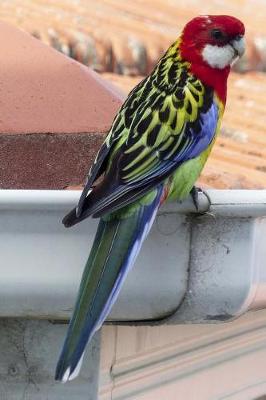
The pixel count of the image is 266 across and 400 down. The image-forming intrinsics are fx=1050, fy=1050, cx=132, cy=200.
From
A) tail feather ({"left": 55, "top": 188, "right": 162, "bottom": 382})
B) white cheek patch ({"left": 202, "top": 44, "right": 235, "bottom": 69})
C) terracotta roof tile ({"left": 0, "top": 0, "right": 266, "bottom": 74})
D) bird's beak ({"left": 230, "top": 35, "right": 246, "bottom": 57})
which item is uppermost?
bird's beak ({"left": 230, "top": 35, "right": 246, "bottom": 57})

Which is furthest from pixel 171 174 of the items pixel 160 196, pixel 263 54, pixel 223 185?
pixel 263 54

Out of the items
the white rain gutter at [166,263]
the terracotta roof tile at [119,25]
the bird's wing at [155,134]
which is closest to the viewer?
the white rain gutter at [166,263]

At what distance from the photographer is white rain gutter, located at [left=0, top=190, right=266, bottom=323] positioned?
1.53m

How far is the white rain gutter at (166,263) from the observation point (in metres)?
1.53

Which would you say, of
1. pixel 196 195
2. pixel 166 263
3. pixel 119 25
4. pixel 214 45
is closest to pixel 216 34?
pixel 214 45

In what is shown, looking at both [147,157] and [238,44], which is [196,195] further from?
[238,44]

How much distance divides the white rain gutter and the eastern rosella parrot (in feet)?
0.09

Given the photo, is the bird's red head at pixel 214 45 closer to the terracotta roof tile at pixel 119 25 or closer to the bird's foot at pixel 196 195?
the bird's foot at pixel 196 195

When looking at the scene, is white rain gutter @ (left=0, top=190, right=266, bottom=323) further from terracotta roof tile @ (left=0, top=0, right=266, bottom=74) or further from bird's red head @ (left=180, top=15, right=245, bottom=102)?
terracotta roof tile @ (left=0, top=0, right=266, bottom=74)

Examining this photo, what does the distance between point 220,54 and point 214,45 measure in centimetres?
2

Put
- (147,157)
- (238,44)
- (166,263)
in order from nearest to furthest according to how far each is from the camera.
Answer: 1. (166,263)
2. (147,157)
3. (238,44)

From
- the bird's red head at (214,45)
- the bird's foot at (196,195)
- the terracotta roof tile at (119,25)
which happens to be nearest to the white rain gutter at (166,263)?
the bird's foot at (196,195)

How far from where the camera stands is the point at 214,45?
7.46 ft

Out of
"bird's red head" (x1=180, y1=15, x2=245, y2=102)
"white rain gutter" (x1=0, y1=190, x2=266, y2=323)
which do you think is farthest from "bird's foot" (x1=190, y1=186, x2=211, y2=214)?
"bird's red head" (x1=180, y1=15, x2=245, y2=102)
